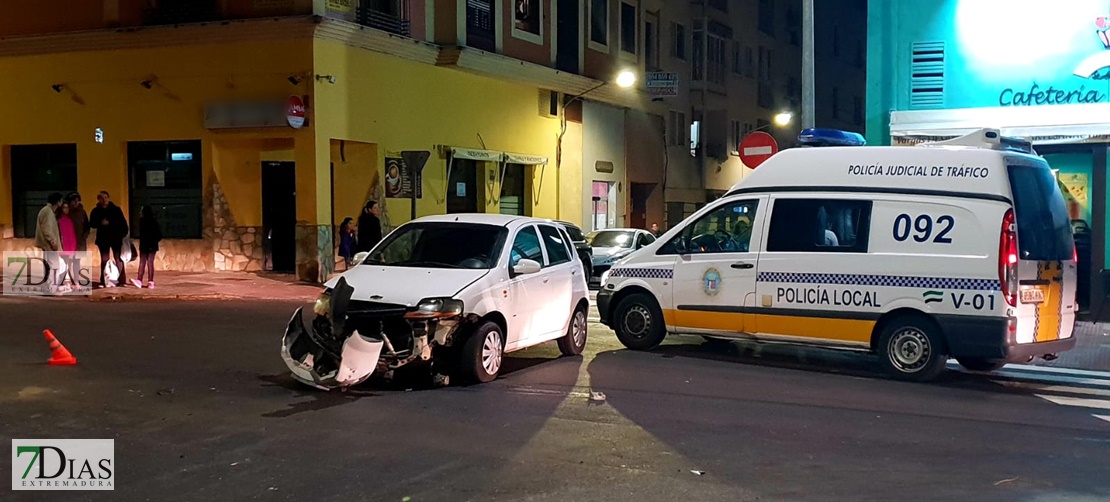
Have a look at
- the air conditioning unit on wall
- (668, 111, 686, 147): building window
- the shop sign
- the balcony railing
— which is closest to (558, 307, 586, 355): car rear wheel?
the shop sign

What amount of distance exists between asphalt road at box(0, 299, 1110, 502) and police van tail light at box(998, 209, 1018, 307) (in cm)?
99

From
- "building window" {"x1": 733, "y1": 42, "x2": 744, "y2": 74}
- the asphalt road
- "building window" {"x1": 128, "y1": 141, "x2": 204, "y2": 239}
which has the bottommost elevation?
the asphalt road

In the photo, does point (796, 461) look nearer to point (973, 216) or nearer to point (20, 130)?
point (973, 216)

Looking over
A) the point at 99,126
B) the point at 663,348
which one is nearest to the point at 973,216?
the point at 663,348

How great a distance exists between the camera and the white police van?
951 cm

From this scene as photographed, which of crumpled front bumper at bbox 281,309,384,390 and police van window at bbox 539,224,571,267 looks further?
police van window at bbox 539,224,571,267

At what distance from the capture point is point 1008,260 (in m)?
9.37

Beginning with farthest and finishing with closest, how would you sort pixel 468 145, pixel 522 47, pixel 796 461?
pixel 522 47 < pixel 468 145 < pixel 796 461

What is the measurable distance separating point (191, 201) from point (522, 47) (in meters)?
9.83

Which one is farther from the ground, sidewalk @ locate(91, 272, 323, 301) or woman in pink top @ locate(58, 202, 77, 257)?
woman in pink top @ locate(58, 202, 77, 257)

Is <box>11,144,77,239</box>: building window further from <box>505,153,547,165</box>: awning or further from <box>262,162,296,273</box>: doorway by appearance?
<box>505,153,547,165</box>: awning

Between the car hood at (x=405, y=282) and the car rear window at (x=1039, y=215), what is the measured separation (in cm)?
520

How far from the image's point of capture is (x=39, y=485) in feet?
19.9

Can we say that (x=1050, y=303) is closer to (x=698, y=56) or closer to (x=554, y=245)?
(x=554, y=245)
